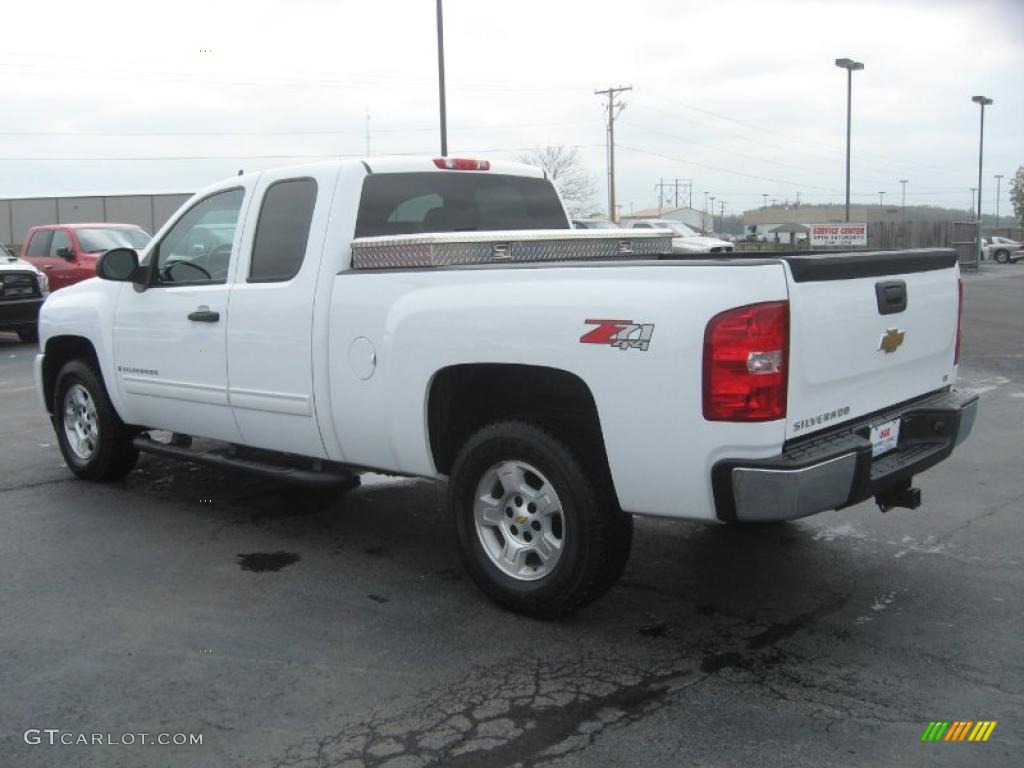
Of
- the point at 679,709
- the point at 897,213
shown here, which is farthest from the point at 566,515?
the point at 897,213

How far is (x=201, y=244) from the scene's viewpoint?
20.0 feet

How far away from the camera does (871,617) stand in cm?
449

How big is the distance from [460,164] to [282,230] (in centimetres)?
109

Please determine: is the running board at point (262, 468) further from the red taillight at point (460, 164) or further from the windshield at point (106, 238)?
the windshield at point (106, 238)

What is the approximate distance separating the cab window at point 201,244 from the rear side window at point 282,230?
26 centimetres

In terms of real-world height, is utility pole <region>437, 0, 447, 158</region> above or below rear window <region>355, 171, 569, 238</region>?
above

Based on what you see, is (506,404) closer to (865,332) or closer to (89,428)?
(865,332)

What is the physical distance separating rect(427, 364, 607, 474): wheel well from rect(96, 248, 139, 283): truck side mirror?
2.50 metres

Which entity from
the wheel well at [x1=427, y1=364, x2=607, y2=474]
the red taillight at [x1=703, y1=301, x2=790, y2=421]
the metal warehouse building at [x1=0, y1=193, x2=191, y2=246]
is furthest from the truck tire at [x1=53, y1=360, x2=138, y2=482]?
the metal warehouse building at [x1=0, y1=193, x2=191, y2=246]

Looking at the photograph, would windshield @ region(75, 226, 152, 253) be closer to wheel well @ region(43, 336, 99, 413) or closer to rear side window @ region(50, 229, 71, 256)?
rear side window @ region(50, 229, 71, 256)

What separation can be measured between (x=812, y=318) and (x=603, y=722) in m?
1.63

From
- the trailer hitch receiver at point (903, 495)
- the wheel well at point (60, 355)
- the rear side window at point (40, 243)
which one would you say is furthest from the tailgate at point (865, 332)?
the rear side window at point (40, 243)

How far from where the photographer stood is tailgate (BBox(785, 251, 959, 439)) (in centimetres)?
384

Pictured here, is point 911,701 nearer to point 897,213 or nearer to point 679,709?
point 679,709
